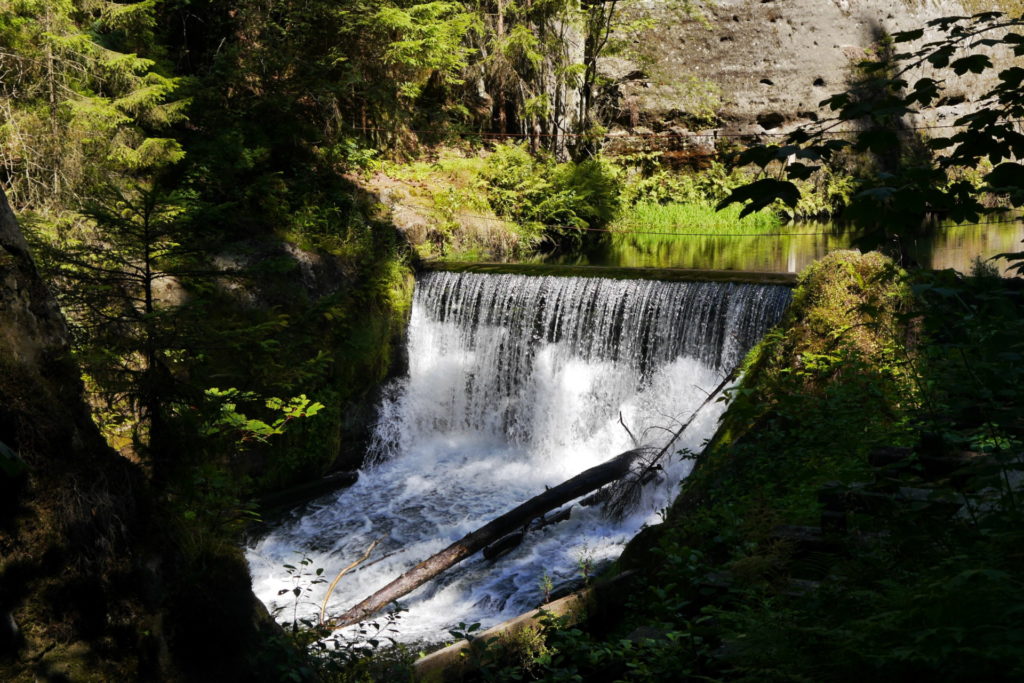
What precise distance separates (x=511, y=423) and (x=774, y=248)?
8352 mm

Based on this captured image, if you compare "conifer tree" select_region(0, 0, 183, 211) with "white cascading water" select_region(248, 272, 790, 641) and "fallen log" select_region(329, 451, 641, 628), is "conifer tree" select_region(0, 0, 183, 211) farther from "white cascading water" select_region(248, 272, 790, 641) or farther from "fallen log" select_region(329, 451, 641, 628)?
"fallen log" select_region(329, 451, 641, 628)

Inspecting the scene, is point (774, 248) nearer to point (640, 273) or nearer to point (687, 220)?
point (687, 220)

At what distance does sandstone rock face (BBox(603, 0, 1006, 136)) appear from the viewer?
65.0ft

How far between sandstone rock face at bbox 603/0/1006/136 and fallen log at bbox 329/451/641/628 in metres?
15.2

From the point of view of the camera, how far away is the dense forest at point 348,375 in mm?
2234

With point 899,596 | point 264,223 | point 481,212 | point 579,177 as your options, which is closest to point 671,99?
point 579,177

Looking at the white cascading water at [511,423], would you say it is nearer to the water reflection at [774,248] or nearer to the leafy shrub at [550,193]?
the water reflection at [774,248]

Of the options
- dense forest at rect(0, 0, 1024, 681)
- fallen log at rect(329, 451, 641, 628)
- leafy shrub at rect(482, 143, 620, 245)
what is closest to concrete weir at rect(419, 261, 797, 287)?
dense forest at rect(0, 0, 1024, 681)

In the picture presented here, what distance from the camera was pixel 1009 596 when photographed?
1.68 metres

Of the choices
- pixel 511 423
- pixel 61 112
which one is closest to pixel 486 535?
pixel 511 423

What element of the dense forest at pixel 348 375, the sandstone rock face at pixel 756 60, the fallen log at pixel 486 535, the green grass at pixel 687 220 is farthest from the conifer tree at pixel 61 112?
the sandstone rock face at pixel 756 60

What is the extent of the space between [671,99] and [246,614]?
1938 cm

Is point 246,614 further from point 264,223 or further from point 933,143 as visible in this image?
point 264,223

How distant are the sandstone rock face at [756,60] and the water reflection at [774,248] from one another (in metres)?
4.13
